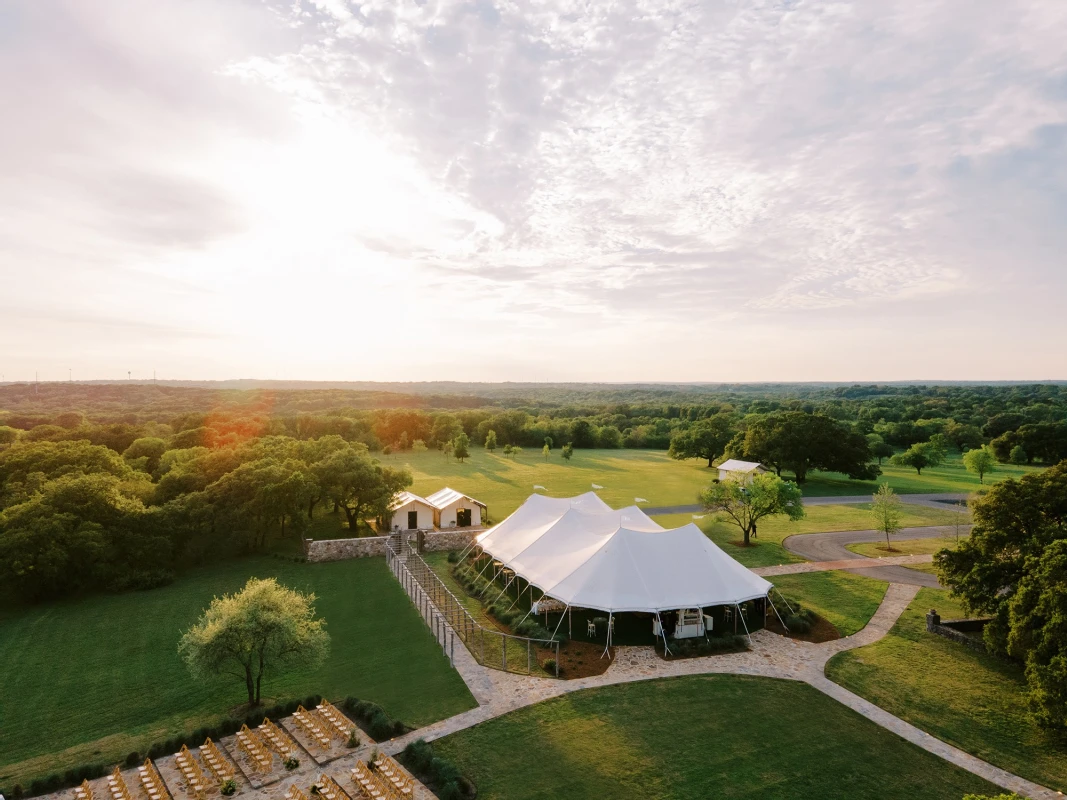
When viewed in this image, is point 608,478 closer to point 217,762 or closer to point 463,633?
point 463,633

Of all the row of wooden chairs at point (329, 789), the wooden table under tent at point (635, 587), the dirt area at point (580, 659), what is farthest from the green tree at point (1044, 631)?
the row of wooden chairs at point (329, 789)

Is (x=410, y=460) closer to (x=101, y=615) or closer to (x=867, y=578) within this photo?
(x=101, y=615)

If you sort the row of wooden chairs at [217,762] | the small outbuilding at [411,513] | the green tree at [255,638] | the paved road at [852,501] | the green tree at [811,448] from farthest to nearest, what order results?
the green tree at [811,448] < the paved road at [852,501] < the small outbuilding at [411,513] < the green tree at [255,638] < the row of wooden chairs at [217,762]

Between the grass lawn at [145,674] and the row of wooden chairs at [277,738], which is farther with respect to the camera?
the grass lawn at [145,674]

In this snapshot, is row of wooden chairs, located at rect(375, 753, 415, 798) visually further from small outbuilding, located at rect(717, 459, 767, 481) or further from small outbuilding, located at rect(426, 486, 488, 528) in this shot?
small outbuilding, located at rect(717, 459, 767, 481)

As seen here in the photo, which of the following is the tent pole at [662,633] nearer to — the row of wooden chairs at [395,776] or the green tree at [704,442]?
the row of wooden chairs at [395,776]

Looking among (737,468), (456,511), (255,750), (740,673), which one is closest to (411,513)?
(456,511)

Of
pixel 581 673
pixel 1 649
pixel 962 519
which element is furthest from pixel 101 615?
pixel 962 519
